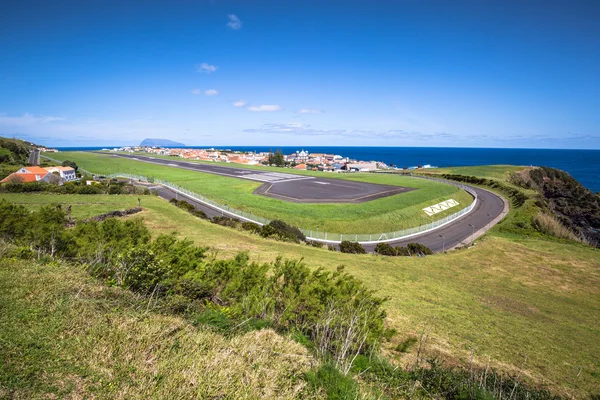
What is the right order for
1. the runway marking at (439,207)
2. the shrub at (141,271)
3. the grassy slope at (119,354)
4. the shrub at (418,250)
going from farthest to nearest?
the runway marking at (439,207) → the shrub at (418,250) → the shrub at (141,271) → the grassy slope at (119,354)

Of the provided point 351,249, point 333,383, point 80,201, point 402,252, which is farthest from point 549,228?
point 80,201

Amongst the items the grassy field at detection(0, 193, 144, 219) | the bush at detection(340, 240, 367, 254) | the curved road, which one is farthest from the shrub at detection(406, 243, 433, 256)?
the grassy field at detection(0, 193, 144, 219)

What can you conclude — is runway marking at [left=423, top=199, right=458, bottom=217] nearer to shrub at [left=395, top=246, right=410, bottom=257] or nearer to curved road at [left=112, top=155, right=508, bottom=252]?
curved road at [left=112, top=155, right=508, bottom=252]

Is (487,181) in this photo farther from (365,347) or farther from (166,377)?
(166,377)

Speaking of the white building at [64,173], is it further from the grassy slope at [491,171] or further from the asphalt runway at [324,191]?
the grassy slope at [491,171]

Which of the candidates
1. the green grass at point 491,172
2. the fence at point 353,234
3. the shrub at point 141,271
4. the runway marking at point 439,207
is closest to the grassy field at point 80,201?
the fence at point 353,234

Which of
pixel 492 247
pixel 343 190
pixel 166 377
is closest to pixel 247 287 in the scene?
pixel 166 377

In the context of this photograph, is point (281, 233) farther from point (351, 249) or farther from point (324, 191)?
point (324, 191)
